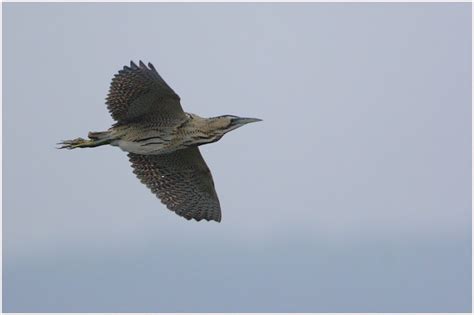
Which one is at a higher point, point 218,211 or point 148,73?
point 148,73

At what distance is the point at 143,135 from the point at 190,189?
137cm

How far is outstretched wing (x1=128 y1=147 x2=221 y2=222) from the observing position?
1533 cm

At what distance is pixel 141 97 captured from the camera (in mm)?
14234

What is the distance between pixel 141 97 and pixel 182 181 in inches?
65.2

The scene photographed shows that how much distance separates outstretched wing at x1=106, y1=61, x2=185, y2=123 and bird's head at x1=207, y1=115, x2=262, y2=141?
0.37 metres

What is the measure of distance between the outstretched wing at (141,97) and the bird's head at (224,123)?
1.21 ft

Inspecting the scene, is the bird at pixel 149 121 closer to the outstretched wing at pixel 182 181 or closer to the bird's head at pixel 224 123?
the bird's head at pixel 224 123

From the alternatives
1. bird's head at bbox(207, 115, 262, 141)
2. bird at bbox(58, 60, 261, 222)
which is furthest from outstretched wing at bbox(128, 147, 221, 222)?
bird's head at bbox(207, 115, 262, 141)

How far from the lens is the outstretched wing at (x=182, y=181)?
15328 millimetres

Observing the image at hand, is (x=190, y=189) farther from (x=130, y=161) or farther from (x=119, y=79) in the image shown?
(x=119, y=79)

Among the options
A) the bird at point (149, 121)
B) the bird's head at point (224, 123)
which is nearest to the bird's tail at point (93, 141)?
the bird at point (149, 121)

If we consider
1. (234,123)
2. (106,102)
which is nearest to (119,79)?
(106,102)

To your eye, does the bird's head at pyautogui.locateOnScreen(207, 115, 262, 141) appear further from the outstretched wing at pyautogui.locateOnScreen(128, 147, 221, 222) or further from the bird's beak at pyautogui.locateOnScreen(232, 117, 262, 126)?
the outstretched wing at pyautogui.locateOnScreen(128, 147, 221, 222)

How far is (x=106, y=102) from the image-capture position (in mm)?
14461
